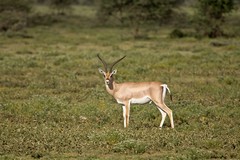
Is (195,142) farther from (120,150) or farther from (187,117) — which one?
(187,117)

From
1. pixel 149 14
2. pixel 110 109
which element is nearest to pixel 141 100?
pixel 110 109

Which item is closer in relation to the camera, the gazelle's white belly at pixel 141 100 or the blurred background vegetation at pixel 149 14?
the gazelle's white belly at pixel 141 100

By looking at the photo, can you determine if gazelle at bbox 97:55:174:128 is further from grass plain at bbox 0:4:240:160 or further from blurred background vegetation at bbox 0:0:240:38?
blurred background vegetation at bbox 0:0:240:38

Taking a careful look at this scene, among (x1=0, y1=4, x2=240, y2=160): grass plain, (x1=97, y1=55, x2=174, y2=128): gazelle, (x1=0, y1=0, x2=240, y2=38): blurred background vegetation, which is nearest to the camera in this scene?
(x1=0, y1=4, x2=240, y2=160): grass plain

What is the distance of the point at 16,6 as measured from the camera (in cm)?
4834

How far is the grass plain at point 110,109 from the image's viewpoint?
11305 millimetres

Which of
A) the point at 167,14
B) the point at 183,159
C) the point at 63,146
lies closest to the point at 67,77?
the point at 63,146

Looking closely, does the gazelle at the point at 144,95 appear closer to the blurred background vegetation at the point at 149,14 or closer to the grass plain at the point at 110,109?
the grass plain at the point at 110,109

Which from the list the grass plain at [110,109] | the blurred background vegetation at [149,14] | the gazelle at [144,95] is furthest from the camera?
the blurred background vegetation at [149,14]

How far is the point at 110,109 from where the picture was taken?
51.8 feet

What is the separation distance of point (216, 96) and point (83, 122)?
5.71m

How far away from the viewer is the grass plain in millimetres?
11305

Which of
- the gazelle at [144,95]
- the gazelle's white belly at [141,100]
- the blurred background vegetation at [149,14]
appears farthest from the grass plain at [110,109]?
the blurred background vegetation at [149,14]

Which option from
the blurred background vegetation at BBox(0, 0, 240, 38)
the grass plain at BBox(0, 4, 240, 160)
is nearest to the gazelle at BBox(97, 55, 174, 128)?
the grass plain at BBox(0, 4, 240, 160)
